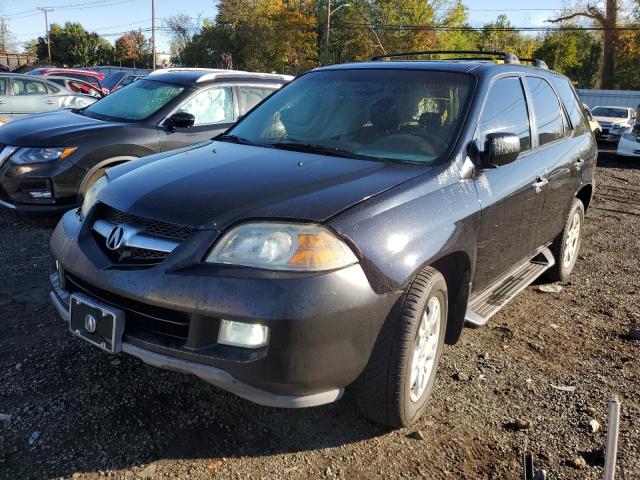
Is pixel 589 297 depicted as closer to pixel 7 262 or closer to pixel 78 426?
pixel 78 426

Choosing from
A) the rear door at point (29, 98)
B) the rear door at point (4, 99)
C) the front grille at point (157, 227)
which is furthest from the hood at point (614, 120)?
the front grille at point (157, 227)

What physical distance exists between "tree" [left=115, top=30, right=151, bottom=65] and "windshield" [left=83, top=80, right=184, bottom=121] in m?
60.9

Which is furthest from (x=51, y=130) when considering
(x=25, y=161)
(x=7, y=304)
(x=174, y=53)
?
(x=174, y=53)

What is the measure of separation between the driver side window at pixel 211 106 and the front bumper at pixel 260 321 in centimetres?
415

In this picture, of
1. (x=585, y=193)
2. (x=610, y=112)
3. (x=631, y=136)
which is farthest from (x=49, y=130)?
(x=610, y=112)

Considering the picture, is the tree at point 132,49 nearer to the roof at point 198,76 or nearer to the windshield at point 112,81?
the windshield at point 112,81

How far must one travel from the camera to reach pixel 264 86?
A: 22.1ft

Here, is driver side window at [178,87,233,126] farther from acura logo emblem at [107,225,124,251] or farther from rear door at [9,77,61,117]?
rear door at [9,77,61,117]

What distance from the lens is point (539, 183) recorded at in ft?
12.3

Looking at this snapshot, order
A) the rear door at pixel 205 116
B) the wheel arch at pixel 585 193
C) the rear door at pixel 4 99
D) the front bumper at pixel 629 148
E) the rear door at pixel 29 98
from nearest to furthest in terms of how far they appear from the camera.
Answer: the wheel arch at pixel 585 193 < the rear door at pixel 205 116 < the rear door at pixel 4 99 < the rear door at pixel 29 98 < the front bumper at pixel 629 148

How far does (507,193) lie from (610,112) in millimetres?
21846

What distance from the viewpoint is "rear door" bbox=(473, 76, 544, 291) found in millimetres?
3084

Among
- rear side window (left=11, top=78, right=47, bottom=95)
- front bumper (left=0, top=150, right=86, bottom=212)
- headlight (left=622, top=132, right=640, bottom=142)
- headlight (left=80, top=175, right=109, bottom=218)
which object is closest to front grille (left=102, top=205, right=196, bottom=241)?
headlight (left=80, top=175, right=109, bottom=218)

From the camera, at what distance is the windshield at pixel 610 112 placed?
2167 cm
